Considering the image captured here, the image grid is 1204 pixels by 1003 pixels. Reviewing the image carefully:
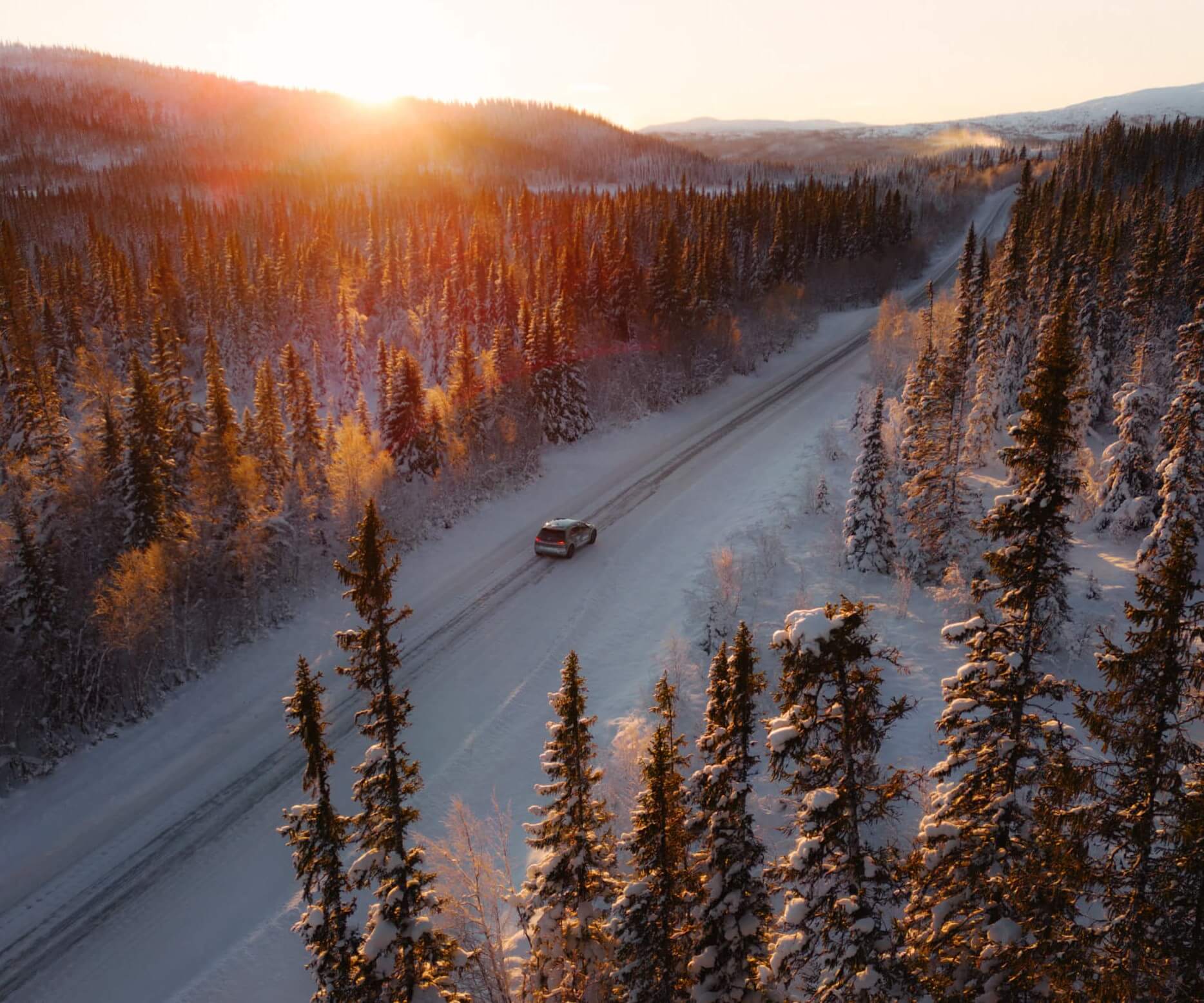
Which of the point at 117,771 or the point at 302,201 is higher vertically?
the point at 302,201

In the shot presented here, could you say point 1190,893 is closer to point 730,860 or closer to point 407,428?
point 730,860

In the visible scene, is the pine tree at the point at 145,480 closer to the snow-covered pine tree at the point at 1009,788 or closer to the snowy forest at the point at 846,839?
the snowy forest at the point at 846,839

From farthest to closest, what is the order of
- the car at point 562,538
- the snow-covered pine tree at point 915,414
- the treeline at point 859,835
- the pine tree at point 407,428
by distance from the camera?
the pine tree at point 407,428
the car at point 562,538
the snow-covered pine tree at point 915,414
the treeline at point 859,835

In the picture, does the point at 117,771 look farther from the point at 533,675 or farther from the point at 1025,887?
the point at 1025,887

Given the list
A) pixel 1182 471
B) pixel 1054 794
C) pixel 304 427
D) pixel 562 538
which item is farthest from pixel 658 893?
pixel 304 427

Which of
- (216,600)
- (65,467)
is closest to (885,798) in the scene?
(216,600)

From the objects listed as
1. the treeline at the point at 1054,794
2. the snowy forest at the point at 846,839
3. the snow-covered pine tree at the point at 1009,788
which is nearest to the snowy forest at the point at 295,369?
the snowy forest at the point at 846,839
